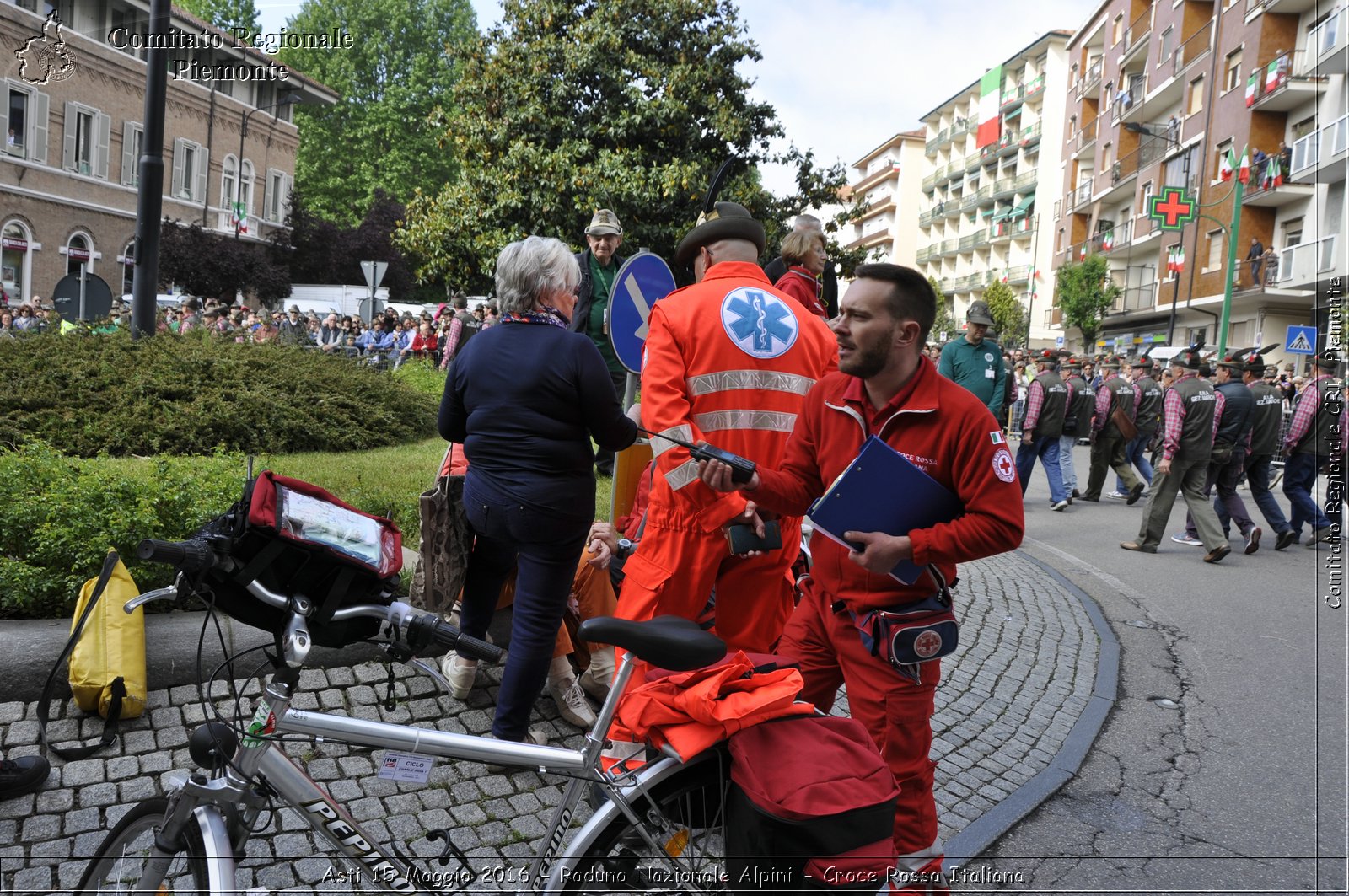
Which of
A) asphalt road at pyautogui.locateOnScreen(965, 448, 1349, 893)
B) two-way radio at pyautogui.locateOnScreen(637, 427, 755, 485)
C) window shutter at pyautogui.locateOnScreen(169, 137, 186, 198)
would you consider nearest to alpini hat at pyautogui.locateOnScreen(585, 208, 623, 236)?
two-way radio at pyautogui.locateOnScreen(637, 427, 755, 485)

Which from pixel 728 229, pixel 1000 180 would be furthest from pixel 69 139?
pixel 1000 180

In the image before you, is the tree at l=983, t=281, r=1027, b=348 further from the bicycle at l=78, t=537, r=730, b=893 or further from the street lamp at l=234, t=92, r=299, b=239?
the bicycle at l=78, t=537, r=730, b=893

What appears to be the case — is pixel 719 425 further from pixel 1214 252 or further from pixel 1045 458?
pixel 1214 252

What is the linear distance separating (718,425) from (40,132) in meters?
39.2

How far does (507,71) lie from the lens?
59.4ft

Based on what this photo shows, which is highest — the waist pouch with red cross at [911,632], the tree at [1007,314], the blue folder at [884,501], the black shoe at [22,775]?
the tree at [1007,314]

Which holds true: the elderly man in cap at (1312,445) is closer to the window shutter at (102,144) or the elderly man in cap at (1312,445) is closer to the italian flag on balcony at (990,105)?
the window shutter at (102,144)

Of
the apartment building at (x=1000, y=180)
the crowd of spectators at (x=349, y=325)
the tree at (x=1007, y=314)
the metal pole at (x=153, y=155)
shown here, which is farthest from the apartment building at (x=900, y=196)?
the metal pole at (x=153, y=155)

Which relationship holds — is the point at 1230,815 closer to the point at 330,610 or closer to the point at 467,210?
the point at 330,610

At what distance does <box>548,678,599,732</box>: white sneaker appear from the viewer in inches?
169

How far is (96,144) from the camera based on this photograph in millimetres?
36500

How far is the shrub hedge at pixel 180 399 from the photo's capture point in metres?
8.06

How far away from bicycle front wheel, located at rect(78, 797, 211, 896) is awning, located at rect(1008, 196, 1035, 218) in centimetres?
7244

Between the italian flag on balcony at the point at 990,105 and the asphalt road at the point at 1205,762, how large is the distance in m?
74.3
